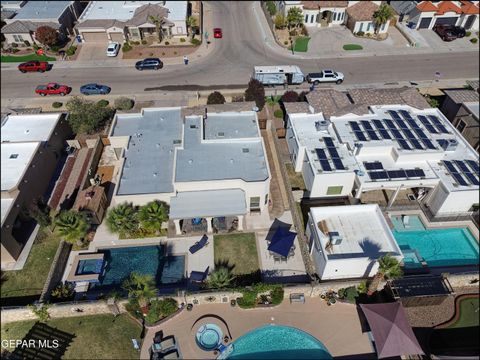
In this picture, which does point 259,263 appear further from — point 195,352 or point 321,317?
point 195,352

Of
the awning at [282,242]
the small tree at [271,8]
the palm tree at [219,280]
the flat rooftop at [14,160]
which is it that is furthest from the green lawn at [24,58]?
the awning at [282,242]

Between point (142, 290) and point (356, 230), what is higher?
point (356, 230)

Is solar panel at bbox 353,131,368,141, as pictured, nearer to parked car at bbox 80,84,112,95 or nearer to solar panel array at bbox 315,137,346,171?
solar panel array at bbox 315,137,346,171

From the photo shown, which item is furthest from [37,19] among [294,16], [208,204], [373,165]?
[373,165]

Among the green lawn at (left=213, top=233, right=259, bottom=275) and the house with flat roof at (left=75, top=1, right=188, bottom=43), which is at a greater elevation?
the house with flat roof at (left=75, top=1, right=188, bottom=43)

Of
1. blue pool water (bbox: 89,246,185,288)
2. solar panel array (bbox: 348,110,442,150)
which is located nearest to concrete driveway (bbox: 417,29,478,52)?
solar panel array (bbox: 348,110,442,150)

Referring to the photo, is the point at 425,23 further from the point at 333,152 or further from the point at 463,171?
the point at 333,152

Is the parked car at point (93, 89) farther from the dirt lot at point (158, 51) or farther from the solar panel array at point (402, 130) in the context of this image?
the solar panel array at point (402, 130)
